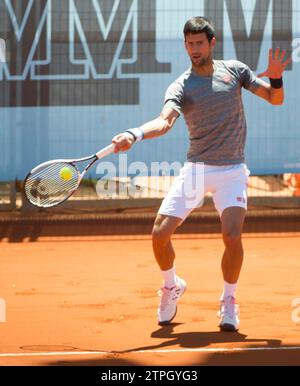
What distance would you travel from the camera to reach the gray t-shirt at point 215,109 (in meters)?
6.34

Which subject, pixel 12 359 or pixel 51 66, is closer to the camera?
pixel 12 359

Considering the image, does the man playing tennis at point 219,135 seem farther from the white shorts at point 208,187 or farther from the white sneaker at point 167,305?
the white sneaker at point 167,305

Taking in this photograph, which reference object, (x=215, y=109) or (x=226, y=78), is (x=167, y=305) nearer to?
(x=215, y=109)

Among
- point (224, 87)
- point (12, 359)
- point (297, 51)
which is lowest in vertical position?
point (12, 359)

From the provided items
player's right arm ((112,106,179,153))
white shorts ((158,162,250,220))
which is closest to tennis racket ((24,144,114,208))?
player's right arm ((112,106,179,153))

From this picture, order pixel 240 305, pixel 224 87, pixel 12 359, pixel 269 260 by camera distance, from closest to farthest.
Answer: pixel 12 359
pixel 224 87
pixel 240 305
pixel 269 260

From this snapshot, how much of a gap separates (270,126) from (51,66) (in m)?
2.51

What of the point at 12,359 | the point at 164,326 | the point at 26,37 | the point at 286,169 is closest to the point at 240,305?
the point at 164,326

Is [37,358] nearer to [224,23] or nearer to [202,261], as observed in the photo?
[202,261]

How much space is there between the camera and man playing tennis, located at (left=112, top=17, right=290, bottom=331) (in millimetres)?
6320

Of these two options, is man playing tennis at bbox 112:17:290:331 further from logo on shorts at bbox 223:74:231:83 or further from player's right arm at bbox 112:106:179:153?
player's right arm at bbox 112:106:179:153

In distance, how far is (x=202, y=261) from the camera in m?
9.44

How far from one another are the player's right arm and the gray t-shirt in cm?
12

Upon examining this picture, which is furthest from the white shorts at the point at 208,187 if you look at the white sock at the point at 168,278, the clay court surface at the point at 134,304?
the clay court surface at the point at 134,304
